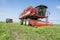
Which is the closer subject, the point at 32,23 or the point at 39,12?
the point at 32,23

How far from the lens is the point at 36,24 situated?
90.9 ft

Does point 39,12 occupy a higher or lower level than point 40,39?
higher

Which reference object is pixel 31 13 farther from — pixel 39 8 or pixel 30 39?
pixel 30 39

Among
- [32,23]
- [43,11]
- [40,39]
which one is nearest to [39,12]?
[43,11]

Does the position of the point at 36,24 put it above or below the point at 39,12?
below

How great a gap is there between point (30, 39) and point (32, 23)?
16371 millimetres

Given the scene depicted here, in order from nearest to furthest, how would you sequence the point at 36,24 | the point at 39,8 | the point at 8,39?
the point at 8,39, the point at 36,24, the point at 39,8

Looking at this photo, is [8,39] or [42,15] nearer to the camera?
[8,39]

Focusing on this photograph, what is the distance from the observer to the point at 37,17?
3256 cm

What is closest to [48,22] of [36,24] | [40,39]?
[36,24]

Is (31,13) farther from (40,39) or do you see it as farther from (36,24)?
(40,39)

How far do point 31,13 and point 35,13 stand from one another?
2.44 ft

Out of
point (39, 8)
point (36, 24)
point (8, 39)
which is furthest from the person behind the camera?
point (39, 8)

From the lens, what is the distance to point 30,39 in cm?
1295
